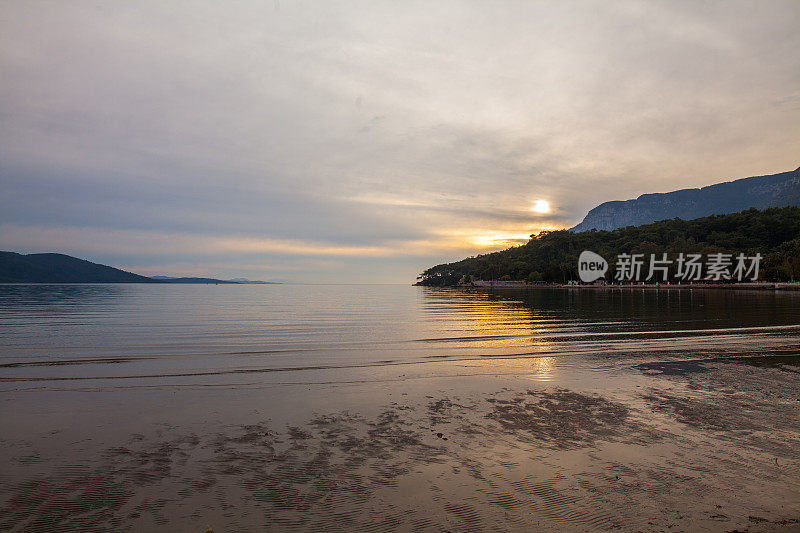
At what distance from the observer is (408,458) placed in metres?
9.47

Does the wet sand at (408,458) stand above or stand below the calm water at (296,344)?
above

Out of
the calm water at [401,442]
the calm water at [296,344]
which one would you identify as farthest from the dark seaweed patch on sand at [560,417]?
the calm water at [296,344]

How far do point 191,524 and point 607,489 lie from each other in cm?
735

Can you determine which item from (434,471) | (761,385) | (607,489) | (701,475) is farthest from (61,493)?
(761,385)

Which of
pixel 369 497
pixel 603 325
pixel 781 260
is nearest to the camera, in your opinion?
pixel 369 497

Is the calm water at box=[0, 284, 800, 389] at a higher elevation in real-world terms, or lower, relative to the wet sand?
lower

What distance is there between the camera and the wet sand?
22.8ft

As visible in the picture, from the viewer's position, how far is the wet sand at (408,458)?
6.95m

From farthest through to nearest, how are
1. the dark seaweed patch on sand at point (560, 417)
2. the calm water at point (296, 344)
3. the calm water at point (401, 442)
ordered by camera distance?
the calm water at point (296, 344) → the dark seaweed patch on sand at point (560, 417) → the calm water at point (401, 442)

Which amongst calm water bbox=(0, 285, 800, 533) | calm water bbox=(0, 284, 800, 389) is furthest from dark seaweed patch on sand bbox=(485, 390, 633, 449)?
calm water bbox=(0, 284, 800, 389)

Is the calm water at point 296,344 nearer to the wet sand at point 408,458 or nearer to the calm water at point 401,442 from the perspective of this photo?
the calm water at point 401,442

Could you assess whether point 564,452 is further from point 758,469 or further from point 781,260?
point 781,260

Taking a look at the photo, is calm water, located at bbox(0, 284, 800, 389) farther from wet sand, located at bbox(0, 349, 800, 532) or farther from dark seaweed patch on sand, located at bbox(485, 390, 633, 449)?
dark seaweed patch on sand, located at bbox(485, 390, 633, 449)

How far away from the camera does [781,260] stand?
6383 inches
